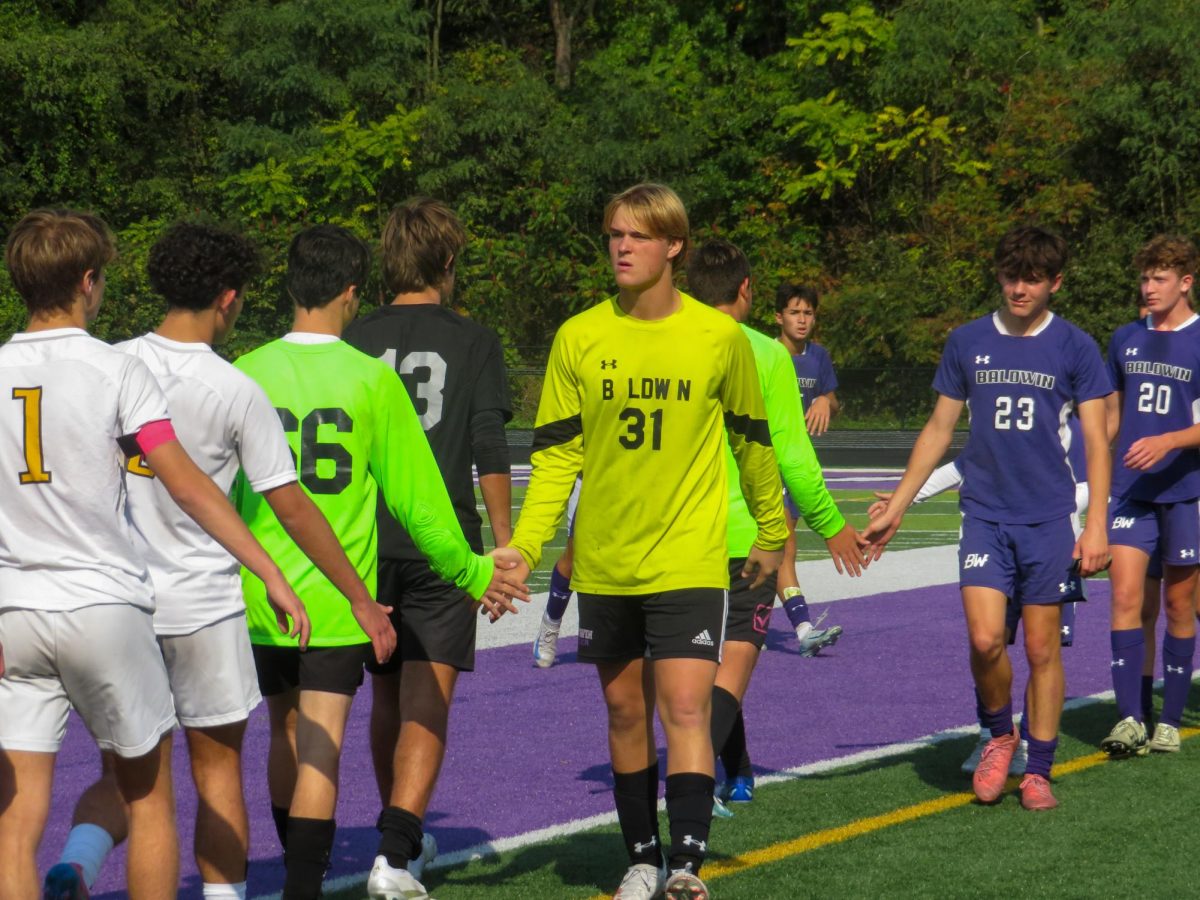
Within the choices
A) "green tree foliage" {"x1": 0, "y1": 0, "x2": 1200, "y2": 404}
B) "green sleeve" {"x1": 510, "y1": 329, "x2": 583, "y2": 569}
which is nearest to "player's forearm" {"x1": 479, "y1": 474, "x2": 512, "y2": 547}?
"green sleeve" {"x1": 510, "y1": 329, "x2": 583, "y2": 569}

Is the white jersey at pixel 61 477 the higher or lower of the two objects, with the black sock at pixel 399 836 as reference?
higher

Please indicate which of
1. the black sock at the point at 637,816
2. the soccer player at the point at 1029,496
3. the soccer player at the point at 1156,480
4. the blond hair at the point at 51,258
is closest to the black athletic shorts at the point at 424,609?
the black sock at the point at 637,816

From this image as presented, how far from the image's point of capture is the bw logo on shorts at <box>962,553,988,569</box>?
668 centimetres

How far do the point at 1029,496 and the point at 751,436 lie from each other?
1.93 metres

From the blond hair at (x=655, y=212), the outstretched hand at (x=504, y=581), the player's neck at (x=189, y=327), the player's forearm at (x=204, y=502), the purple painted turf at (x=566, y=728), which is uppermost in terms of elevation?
the blond hair at (x=655, y=212)

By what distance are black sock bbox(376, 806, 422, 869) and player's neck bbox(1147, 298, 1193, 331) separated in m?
4.29

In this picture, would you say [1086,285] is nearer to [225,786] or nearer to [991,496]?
[991,496]

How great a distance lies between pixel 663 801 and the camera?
689cm

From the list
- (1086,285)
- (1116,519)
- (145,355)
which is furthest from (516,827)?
(1086,285)

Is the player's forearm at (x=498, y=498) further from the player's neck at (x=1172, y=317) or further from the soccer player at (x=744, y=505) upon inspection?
the player's neck at (x=1172, y=317)

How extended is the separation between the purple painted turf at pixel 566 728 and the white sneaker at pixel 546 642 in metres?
0.09

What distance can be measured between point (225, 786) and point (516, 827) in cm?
200

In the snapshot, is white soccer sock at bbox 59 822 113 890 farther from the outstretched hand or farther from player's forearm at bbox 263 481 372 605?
the outstretched hand

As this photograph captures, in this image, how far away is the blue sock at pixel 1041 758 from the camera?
263 inches
